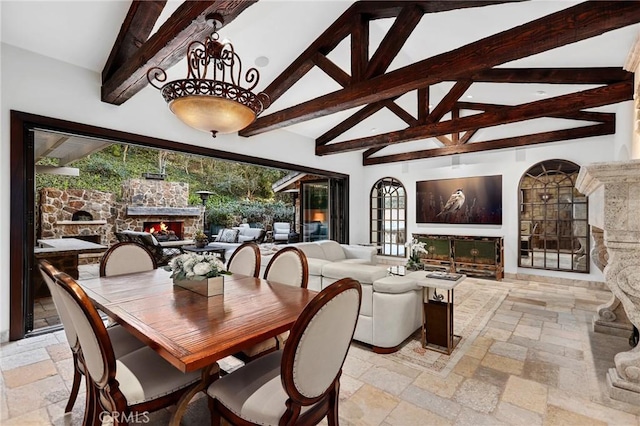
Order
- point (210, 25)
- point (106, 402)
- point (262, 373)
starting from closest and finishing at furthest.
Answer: point (106, 402) < point (262, 373) < point (210, 25)

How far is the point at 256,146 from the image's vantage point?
5.26 meters

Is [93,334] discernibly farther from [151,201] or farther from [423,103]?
[151,201]

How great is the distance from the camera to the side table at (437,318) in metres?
2.79

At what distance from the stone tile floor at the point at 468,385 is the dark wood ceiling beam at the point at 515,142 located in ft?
11.2

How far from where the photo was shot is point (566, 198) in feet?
17.7

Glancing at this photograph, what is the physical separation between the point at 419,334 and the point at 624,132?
4.16 meters

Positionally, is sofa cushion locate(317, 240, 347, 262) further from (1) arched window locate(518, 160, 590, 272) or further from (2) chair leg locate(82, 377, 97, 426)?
(2) chair leg locate(82, 377, 97, 426)

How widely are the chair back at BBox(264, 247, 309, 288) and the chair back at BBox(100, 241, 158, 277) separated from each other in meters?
1.35

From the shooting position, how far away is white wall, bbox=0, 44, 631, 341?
2883mm

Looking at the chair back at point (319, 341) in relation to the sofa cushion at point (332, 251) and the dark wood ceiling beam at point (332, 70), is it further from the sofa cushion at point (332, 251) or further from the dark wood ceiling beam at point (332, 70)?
the sofa cushion at point (332, 251)

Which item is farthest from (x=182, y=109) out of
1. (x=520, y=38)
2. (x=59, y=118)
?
(x=520, y=38)

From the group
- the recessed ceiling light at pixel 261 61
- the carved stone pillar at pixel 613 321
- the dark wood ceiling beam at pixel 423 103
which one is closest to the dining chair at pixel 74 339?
the recessed ceiling light at pixel 261 61

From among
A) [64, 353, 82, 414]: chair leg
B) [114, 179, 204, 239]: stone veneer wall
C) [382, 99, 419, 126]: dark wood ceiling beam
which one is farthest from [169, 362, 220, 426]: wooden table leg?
[114, 179, 204, 239]: stone veneer wall

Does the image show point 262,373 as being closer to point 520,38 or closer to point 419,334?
point 419,334
